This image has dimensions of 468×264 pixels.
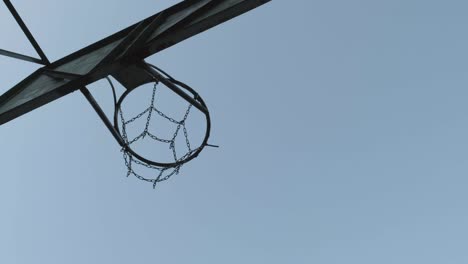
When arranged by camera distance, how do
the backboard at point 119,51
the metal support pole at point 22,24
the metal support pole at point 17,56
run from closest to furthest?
the backboard at point 119,51 < the metal support pole at point 22,24 < the metal support pole at point 17,56

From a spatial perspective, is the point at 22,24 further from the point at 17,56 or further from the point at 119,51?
the point at 119,51

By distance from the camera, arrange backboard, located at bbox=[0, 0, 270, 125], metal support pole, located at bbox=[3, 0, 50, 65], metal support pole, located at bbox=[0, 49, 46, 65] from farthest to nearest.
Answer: metal support pole, located at bbox=[0, 49, 46, 65]
metal support pole, located at bbox=[3, 0, 50, 65]
backboard, located at bbox=[0, 0, 270, 125]

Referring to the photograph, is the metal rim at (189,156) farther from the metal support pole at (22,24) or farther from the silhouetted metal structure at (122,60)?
the metal support pole at (22,24)

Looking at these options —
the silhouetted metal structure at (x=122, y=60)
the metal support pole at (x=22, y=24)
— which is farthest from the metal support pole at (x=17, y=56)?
the metal support pole at (x=22, y=24)

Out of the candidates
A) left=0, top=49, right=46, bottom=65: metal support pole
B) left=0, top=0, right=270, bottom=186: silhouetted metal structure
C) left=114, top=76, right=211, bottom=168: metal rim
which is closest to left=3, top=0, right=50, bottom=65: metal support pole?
left=0, top=0, right=270, bottom=186: silhouetted metal structure

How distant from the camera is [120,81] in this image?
8.45 meters

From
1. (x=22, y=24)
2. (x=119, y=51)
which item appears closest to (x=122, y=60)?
(x=119, y=51)

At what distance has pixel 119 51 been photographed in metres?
8.12

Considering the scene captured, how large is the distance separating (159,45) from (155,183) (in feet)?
8.28

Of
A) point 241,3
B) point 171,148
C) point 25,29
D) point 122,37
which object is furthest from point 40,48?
point 241,3

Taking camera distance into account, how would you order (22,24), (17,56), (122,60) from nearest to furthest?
(122,60) < (22,24) < (17,56)

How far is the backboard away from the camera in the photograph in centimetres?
754

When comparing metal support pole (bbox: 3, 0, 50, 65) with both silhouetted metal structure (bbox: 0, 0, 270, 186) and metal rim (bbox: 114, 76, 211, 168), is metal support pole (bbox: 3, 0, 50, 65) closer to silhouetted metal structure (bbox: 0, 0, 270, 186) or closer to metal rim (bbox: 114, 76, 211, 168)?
silhouetted metal structure (bbox: 0, 0, 270, 186)

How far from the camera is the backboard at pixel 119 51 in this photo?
7.54 m
